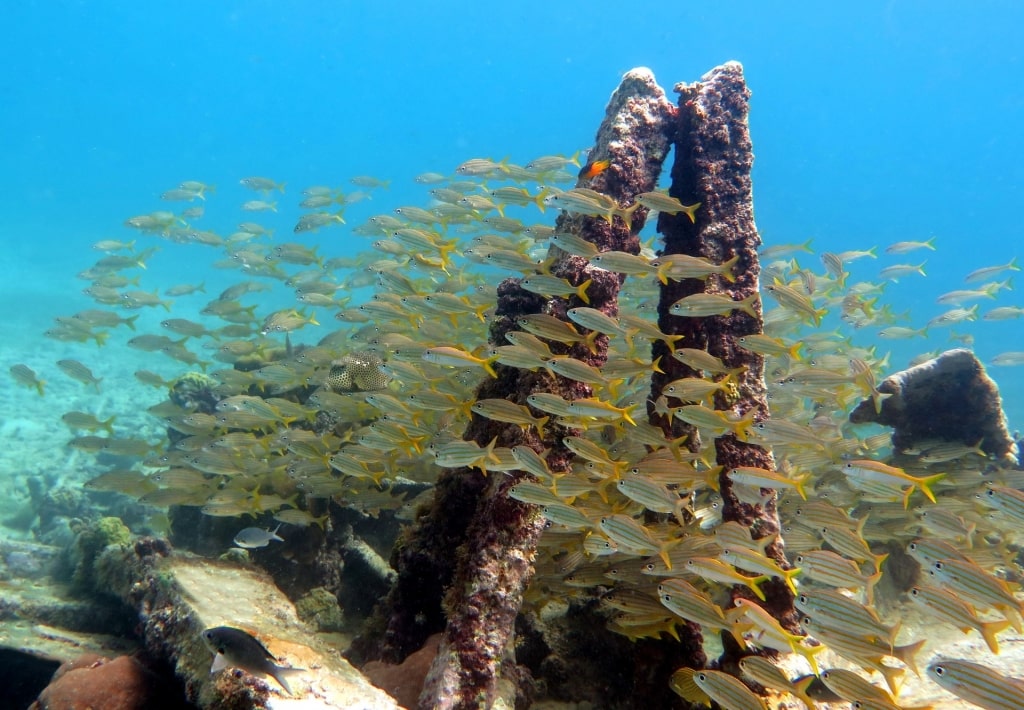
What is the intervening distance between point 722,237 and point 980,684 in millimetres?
3402

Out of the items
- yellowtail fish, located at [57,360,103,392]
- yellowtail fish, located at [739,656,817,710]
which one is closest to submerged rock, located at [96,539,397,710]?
yellowtail fish, located at [739,656,817,710]

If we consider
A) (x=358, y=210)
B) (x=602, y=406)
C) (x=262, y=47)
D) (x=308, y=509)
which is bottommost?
(x=308, y=509)

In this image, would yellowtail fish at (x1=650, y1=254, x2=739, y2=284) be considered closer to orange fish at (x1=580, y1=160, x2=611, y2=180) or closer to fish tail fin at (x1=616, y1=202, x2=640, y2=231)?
fish tail fin at (x1=616, y1=202, x2=640, y2=231)

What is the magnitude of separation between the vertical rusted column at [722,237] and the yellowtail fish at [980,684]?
1.48 metres

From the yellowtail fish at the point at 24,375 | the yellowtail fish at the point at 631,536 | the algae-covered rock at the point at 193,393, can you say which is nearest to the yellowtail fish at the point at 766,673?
the yellowtail fish at the point at 631,536

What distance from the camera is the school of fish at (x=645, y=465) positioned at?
10.4ft

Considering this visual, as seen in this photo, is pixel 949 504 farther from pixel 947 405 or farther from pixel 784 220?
pixel 784 220

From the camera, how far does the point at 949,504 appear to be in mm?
5312

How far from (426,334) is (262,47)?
18143 centimetres

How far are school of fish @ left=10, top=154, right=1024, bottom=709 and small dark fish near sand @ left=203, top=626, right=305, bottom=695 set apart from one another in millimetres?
1578

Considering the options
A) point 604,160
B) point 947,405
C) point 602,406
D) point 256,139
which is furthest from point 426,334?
point 256,139

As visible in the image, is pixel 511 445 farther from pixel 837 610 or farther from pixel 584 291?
pixel 837 610

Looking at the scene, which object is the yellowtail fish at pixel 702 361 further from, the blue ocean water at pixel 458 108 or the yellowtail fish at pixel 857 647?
the blue ocean water at pixel 458 108

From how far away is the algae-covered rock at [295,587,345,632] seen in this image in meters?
5.41
